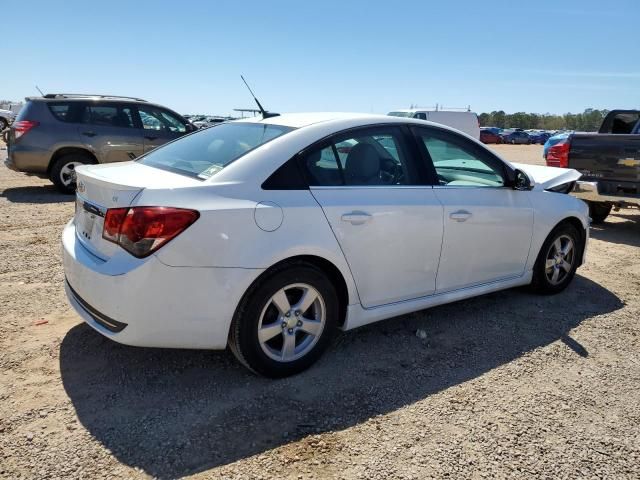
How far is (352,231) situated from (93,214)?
62.0 inches

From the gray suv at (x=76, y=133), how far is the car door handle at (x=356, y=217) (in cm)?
773

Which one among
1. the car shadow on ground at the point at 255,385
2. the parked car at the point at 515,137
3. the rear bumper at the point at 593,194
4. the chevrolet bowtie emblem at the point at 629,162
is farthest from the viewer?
the parked car at the point at 515,137

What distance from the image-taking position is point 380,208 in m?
3.45

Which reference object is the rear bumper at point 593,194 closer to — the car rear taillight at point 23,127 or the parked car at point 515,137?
the car rear taillight at point 23,127

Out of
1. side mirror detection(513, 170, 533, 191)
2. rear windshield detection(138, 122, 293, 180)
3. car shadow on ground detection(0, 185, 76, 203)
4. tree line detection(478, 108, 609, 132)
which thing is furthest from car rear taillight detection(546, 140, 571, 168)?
tree line detection(478, 108, 609, 132)

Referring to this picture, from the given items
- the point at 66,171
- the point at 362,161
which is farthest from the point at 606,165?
the point at 66,171

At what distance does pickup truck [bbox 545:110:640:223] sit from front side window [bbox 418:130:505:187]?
3849 millimetres

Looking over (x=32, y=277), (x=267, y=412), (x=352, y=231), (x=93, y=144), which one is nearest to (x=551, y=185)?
(x=352, y=231)

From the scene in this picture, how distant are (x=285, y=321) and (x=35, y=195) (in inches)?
326

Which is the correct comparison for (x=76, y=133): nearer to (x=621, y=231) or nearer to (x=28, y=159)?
(x=28, y=159)

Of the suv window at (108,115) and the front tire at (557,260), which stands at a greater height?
the suv window at (108,115)

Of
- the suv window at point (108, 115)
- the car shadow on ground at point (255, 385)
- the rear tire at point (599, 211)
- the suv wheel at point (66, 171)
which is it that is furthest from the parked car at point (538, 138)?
the car shadow on ground at point (255, 385)

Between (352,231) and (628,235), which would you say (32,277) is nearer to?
(352,231)

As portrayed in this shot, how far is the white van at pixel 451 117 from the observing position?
17159 millimetres
